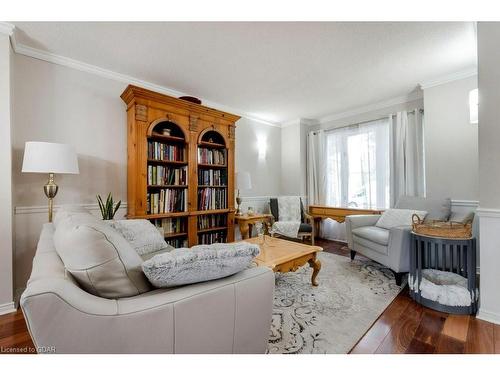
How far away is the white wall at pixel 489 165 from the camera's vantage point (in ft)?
5.47

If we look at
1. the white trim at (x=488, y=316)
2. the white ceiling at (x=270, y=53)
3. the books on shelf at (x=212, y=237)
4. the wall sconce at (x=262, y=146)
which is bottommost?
the white trim at (x=488, y=316)

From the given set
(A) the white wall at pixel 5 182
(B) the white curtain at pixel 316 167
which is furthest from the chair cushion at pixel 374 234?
(A) the white wall at pixel 5 182

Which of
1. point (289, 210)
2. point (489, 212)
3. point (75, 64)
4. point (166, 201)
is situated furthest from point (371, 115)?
point (75, 64)

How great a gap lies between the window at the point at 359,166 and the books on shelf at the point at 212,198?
6.93 ft

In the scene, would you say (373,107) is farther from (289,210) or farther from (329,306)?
(329,306)

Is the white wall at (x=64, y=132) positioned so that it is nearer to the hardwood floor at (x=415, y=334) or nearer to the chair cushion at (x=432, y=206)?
the hardwood floor at (x=415, y=334)

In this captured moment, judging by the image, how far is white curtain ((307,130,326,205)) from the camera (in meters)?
4.38

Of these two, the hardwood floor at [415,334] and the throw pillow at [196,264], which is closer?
the throw pillow at [196,264]

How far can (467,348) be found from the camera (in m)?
1.40

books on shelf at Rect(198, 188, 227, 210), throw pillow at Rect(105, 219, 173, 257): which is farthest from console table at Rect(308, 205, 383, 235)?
throw pillow at Rect(105, 219, 173, 257)

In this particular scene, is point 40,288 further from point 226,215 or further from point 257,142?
point 257,142

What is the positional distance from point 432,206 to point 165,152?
128 inches

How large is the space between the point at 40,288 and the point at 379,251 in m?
2.74

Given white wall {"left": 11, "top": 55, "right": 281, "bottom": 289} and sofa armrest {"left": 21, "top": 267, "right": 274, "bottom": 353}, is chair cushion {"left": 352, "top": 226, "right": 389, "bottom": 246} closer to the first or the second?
sofa armrest {"left": 21, "top": 267, "right": 274, "bottom": 353}
